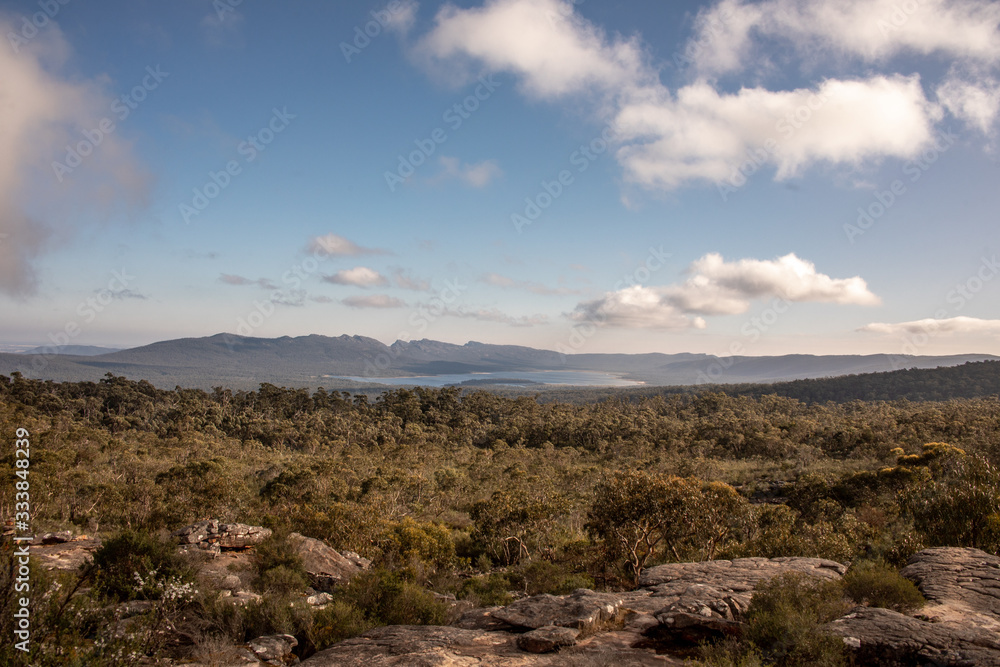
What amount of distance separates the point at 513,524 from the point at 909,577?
Result: 14259mm

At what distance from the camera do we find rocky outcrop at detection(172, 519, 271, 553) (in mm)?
15977

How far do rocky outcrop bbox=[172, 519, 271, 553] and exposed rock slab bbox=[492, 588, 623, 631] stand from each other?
10584mm

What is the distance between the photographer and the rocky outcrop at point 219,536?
52.4 ft

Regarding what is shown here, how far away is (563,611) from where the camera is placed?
977cm

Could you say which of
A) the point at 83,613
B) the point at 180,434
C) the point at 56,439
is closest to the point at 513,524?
the point at 83,613

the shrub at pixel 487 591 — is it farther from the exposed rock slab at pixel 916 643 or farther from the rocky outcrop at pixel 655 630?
the exposed rock slab at pixel 916 643

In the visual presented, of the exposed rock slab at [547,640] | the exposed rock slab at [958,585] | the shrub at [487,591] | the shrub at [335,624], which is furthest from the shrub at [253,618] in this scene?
the exposed rock slab at [958,585]

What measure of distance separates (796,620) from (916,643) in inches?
62.6

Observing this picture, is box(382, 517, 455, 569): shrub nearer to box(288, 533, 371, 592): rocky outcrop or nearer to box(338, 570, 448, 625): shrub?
box(288, 533, 371, 592): rocky outcrop

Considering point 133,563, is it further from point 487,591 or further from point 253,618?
point 487,591

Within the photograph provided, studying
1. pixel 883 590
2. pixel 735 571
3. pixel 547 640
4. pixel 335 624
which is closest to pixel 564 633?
pixel 547 640

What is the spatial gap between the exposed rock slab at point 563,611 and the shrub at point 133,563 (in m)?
7.09

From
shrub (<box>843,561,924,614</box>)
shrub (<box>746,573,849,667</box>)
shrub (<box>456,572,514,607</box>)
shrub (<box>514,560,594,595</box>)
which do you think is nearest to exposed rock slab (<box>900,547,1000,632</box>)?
shrub (<box>843,561,924,614</box>)

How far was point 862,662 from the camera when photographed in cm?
724
